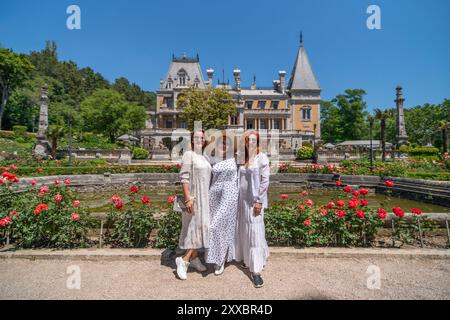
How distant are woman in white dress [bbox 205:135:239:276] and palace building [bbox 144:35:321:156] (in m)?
43.5

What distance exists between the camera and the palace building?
4659 centimetres

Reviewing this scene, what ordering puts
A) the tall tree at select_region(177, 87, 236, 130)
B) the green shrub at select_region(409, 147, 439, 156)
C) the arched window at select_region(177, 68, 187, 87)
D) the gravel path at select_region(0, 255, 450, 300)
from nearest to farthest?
the gravel path at select_region(0, 255, 450, 300)
the green shrub at select_region(409, 147, 439, 156)
the tall tree at select_region(177, 87, 236, 130)
the arched window at select_region(177, 68, 187, 87)

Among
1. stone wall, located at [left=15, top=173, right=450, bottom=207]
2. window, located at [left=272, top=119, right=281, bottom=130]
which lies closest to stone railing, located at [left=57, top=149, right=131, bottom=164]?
stone wall, located at [left=15, top=173, right=450, bottom=207]

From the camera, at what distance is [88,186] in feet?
46.3

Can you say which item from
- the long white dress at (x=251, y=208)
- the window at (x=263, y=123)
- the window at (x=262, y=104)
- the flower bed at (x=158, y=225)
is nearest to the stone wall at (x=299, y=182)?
the flower bed at (x=158, y=225)

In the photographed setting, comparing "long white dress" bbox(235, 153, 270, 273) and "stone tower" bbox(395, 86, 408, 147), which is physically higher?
"stone tower" bbox(395, 86, 408, 147)

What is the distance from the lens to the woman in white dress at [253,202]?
10.8ft

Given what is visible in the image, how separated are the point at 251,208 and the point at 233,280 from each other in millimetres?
991

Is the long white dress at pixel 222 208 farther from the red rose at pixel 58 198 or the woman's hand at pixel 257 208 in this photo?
the red rose at pixel 58 198

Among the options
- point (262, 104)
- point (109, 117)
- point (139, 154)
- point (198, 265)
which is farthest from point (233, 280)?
point (262, 104)

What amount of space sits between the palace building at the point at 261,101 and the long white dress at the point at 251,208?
4349cm

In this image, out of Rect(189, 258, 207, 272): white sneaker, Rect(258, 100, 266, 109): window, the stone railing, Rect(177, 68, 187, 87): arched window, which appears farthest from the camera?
Rect(258, 100, 266, 109): window

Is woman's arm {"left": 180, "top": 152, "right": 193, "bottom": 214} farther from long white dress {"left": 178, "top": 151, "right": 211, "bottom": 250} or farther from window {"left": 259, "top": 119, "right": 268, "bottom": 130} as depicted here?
window {"left": 259, "top": 119, "right": 268, "bottom": 130}
